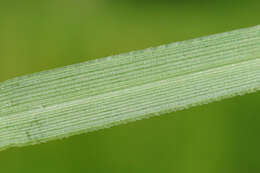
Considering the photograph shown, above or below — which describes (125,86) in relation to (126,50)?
below

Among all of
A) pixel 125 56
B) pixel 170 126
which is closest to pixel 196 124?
pixel 170 126

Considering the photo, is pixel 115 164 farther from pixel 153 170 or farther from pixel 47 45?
pixel 47 45

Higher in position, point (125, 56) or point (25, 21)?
point (25, 21)
